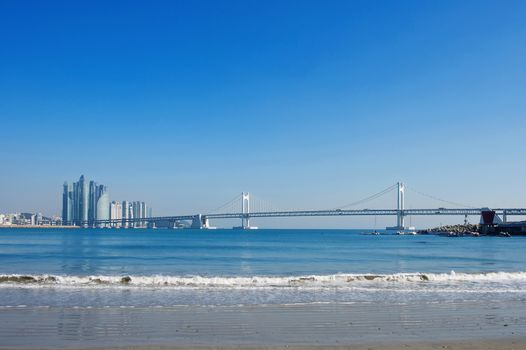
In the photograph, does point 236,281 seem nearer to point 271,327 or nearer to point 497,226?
point 271,327

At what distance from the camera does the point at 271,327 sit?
353 inches

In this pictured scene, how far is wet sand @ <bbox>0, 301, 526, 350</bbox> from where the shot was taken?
303 inches

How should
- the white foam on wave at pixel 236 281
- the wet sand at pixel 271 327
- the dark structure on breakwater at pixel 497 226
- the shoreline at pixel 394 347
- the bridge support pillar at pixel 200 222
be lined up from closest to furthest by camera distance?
1. the shoreline at pixel 394 347
2. the wet sand at pixel 271 327
3. the white foam on wave at pixel 236 281
4. the dark structure on breakwater at pixel 497 226
5. the bridge support pillar at pixel 200 222

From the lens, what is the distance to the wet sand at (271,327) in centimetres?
769

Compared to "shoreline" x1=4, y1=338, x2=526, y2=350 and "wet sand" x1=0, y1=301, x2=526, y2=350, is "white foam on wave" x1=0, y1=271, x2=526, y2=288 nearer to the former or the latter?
"wet sand" x1=0, y1=301, x2=526, y2=350

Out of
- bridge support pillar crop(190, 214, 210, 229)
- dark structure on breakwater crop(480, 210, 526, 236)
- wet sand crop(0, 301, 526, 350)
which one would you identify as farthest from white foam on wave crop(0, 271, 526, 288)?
bridge support pillar crop(190, 214, 210, 229)

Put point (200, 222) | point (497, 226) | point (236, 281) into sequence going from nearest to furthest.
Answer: point (236, 281) → point (497, 226) → point (200, 222)

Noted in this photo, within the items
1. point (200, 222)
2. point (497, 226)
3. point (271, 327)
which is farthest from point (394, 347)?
point (200, 222)

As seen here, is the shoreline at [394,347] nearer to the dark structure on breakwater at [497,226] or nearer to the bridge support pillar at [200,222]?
the dark structure on breakwater at [497,226]

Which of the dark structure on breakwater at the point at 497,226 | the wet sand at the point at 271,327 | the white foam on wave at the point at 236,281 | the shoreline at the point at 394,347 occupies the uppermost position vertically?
the shoreline at the point at 394,347

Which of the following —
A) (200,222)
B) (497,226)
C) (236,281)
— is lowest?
(200,222)

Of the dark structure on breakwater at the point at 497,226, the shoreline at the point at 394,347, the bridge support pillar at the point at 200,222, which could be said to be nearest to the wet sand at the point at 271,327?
the shoreline at the point at 394,347

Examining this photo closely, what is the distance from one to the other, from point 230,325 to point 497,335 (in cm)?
480

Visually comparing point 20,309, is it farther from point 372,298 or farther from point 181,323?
point 372,298
